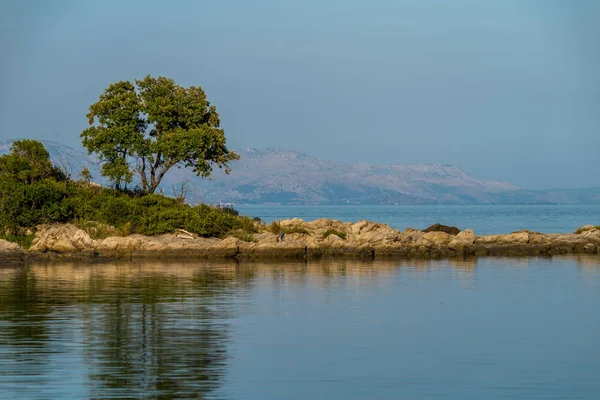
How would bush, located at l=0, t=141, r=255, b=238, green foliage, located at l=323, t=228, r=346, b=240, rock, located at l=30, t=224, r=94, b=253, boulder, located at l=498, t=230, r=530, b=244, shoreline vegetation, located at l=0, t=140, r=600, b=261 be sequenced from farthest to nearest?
boulder, located at l=498, t=230, r=530, b=244 → green foliage, located at l=323, t=228, r=346, b=240 → bush, located at l=0, t=141, r=255, b=238 → shoreline vegetation, located at l=0, t=140, r=600, b=261 → rock, located at l=30, t=224, r=94, b=253

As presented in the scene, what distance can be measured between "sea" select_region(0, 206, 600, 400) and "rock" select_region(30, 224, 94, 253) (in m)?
7.32

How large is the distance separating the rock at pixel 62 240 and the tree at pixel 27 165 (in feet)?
12.4

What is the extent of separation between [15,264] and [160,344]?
2419 centimetres

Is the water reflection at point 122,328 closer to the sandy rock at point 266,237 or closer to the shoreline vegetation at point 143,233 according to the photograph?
the shoreline vegetation at point 143,233

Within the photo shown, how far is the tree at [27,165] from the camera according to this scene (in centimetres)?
5146

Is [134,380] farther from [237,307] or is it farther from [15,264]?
[15,264]

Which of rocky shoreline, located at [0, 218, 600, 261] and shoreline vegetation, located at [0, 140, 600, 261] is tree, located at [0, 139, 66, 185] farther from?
rocky shoreline, located at [0, 218, 600, 261]

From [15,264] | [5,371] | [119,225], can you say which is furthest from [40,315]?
[119,225]

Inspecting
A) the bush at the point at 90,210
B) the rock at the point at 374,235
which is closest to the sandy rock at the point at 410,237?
the rock at the point at 374,235

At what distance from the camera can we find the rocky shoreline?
48.3 meters

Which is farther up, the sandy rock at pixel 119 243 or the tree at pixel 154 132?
the tree at pixel 154 132

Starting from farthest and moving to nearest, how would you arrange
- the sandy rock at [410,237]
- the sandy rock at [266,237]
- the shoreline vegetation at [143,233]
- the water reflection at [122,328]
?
the sandy rock at [410,237] < the sandy rock at [266,237] < the shoreline vegetation at [143,233] < the water reflection at [122,328]

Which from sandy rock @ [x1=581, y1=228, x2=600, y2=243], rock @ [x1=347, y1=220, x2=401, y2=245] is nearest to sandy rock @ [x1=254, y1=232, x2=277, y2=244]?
rock @ [x1=347, y1=220, x2=401, y2=245]

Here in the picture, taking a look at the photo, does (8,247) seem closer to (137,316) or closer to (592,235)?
(137,316)
